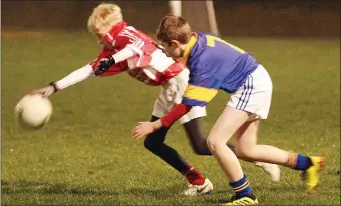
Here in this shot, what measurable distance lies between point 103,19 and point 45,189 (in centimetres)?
157

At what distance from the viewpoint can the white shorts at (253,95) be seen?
230 inches

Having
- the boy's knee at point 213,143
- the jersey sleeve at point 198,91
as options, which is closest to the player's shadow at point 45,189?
the boy's knee at point 213,143

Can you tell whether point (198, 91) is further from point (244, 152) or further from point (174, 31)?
point (244, 152)

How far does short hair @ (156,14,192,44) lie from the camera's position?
557 centimetres

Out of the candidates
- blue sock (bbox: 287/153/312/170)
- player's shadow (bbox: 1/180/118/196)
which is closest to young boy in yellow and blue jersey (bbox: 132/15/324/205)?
blue sock (bbox: 287/153/312/170)

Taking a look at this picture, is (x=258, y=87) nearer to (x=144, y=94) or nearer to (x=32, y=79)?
(x=144, y=94)

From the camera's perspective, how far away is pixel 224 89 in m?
5.85

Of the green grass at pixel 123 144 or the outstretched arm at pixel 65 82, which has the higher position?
the outstretched arm at pixel 65 82

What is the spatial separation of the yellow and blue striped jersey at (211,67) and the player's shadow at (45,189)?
130cm

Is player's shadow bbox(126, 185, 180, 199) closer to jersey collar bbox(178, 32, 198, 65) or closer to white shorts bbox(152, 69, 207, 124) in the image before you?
white shorts bbox(152, 69, 207, 124)

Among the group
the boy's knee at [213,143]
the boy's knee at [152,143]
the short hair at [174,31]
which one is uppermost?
the short hair at [174,31]

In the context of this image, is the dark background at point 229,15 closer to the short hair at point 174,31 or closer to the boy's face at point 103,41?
the boy's face at point 103,41

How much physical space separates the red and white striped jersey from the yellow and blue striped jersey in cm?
45

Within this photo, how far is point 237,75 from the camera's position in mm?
5832
